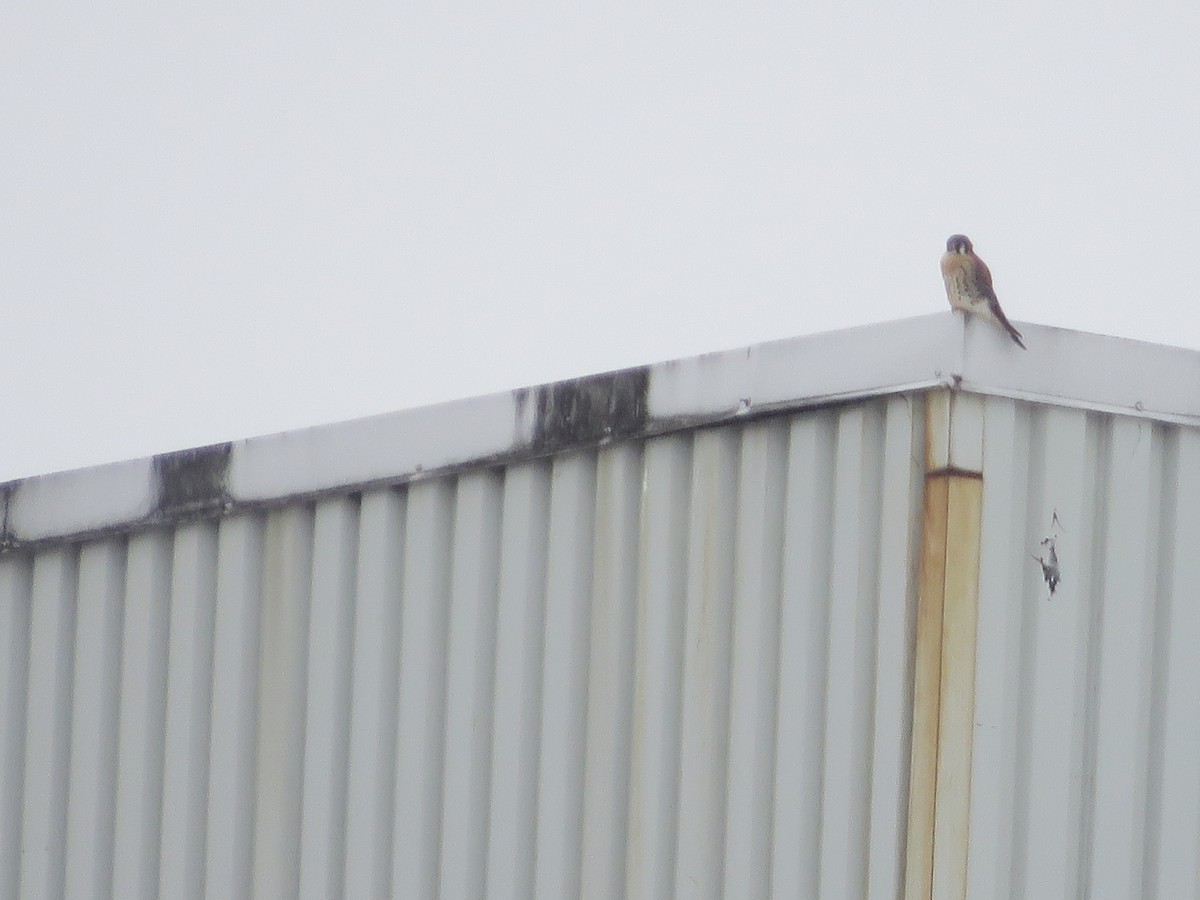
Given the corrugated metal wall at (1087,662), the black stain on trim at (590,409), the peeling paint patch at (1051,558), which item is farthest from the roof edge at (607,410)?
the peeling paint patch at (1051,558)

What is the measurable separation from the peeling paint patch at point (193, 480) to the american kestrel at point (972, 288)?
2280mm

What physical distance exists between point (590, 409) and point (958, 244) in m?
1.25

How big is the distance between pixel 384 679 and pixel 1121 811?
6.98ft

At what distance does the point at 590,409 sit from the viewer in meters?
4.03

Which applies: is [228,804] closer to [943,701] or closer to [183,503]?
[183,503]

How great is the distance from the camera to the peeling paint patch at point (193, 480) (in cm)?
449

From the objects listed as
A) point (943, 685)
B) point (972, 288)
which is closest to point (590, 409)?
point (972, 288)

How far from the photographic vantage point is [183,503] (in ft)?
14.9

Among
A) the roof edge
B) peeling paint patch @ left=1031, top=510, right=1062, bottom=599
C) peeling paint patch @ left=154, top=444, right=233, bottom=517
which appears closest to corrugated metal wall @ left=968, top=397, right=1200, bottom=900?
peeling paint patch @ left=1031, top=510, right=1062, bottom=599

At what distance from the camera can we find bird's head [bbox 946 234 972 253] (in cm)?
421

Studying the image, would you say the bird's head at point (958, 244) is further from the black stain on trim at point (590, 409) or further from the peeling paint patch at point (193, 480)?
the peeling paint patch at point (193, 480)

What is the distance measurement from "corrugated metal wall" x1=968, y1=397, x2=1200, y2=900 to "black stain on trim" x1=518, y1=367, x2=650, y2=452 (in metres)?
0.98

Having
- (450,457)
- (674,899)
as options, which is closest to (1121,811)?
(674,899)

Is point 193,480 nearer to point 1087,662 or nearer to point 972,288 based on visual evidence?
point 972,288
